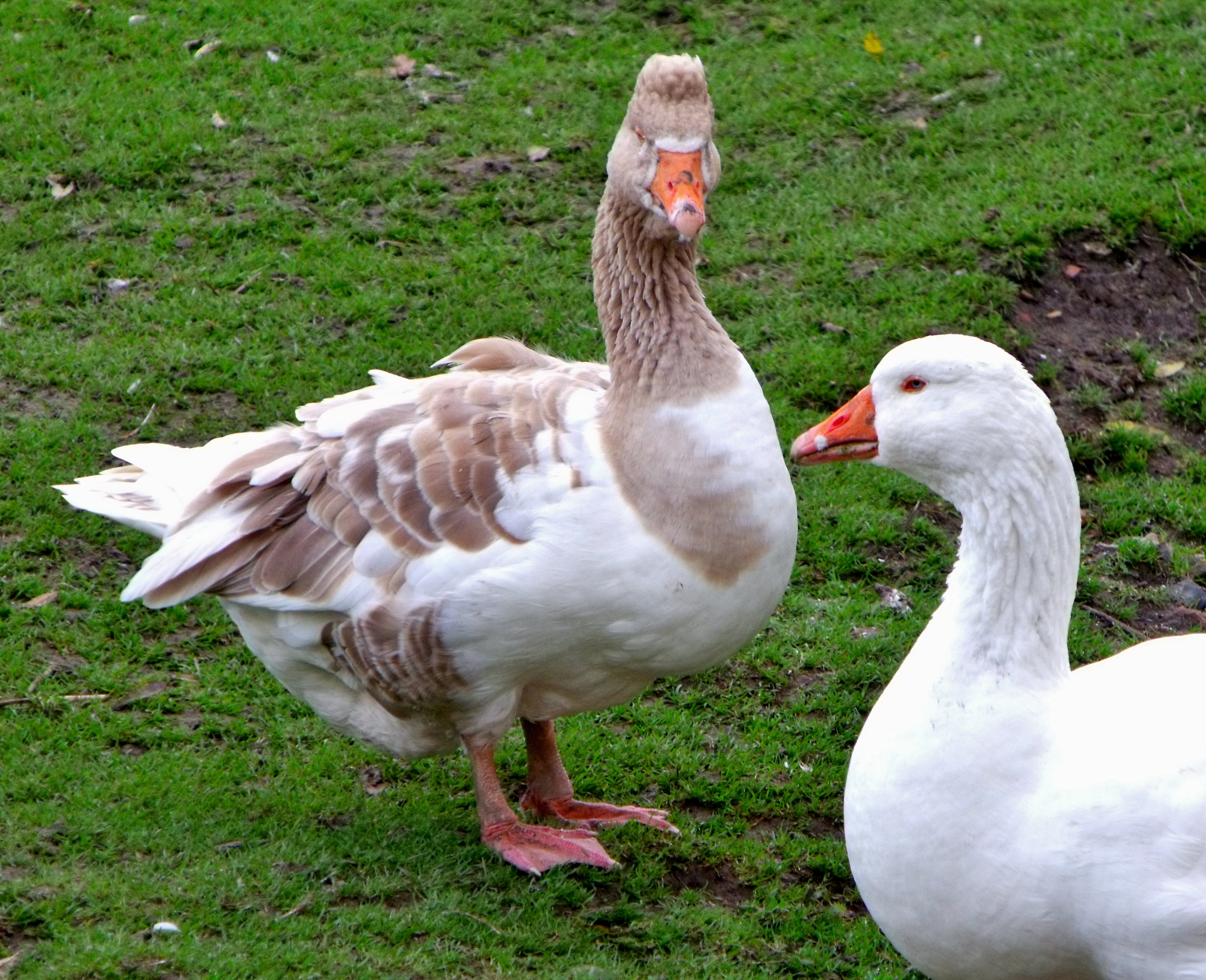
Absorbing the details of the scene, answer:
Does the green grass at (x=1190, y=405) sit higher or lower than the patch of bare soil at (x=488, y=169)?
lower

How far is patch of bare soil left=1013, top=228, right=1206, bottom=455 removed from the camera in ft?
21.3

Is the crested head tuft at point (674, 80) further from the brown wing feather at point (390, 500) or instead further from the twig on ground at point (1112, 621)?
the twig on ground at point (1112, 621)

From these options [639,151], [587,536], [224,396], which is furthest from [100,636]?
[639,151]

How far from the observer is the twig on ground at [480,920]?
4039 mm

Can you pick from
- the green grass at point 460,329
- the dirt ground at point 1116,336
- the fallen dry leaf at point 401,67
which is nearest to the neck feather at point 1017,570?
the green grass at point 460,329

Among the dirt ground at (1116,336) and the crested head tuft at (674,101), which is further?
the dirt ground at (1116,336)

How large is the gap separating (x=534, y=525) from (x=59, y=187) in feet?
15.3

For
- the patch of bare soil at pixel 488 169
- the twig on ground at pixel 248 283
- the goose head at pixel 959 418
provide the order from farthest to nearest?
1. the patch of bare soil at pixel 488 169
2. the twig on ground at pixel 248 283
3. the goose head at pixel 959 418

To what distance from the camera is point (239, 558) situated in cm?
441

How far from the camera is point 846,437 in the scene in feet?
11.6

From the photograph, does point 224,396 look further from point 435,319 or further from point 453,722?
point 453,722

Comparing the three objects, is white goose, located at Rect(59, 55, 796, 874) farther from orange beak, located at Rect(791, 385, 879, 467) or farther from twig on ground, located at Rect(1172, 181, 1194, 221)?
twig on ground, located at Rect(1172, 181, 1194, 221)

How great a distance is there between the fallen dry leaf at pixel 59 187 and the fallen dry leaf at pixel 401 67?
1986mm

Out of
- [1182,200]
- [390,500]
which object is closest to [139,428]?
[390,500]
